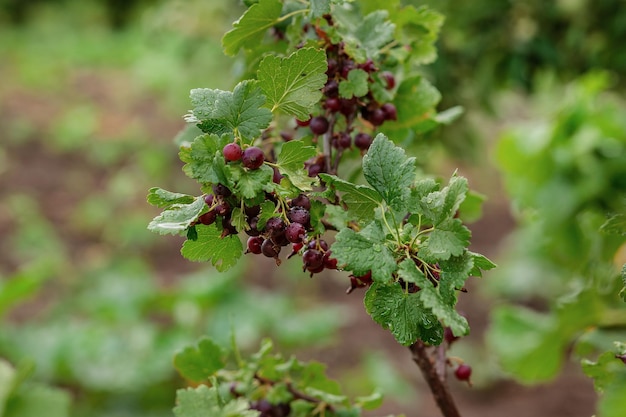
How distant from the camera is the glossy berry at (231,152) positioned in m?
0.47

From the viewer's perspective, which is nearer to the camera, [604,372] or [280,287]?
[604,372]

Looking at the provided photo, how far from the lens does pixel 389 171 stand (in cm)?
49

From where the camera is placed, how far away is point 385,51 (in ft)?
2.11

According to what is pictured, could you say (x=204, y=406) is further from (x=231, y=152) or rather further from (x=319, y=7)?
(x=319, y=7)

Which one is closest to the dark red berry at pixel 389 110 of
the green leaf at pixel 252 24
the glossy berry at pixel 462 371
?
the green leaf at pixel 252 24

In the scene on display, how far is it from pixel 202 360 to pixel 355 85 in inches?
11.3

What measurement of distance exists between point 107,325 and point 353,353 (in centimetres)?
81

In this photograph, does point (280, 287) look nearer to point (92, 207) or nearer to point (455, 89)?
point (92, 207)

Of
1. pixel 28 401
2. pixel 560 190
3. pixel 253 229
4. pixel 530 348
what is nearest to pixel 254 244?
pixel 253 229

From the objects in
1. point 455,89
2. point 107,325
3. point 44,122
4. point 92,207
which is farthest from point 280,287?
point 44,122

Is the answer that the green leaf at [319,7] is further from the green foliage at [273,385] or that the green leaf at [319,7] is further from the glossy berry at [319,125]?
the green foliage at [273,385]

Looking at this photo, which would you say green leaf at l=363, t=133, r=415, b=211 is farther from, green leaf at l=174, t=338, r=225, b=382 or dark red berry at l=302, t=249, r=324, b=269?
green leaf at l=174, t=338, r=225, b=382

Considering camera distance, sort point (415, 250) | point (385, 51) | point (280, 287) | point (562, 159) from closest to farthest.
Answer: point (415, 250) < point (385, 51) < point (562, 159) < point (280, 287)

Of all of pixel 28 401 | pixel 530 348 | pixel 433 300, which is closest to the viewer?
pixel 433 300
